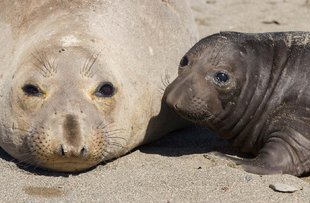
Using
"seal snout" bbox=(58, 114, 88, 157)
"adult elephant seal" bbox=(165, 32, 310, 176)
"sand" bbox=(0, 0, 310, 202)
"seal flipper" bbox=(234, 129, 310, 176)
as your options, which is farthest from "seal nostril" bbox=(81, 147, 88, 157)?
"seal flipper" bbox=(234, 129, 310, 176)

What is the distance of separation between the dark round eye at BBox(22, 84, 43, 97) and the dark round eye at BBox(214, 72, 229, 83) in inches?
51.1

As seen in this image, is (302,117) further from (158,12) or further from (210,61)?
(158,12)

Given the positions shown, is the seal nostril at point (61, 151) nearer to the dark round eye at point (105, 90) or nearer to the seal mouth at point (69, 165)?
the seal mouth at point (69, 165)

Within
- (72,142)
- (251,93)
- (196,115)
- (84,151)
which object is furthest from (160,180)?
(251,93)

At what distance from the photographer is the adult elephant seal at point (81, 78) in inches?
206

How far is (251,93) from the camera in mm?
6059

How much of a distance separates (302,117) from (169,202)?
1.39 metres

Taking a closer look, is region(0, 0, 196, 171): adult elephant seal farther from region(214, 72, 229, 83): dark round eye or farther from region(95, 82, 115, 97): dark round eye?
region(214, 72, 229, 83): dark round eye

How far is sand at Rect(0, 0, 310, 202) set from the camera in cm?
501

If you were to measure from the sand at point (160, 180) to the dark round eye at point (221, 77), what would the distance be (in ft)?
1.69

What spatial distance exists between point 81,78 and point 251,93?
133 centimetres

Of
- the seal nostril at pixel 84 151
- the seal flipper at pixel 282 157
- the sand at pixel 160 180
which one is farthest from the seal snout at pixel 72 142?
the seal flipper at pixel 282 157

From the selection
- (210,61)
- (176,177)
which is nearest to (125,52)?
(210,61)

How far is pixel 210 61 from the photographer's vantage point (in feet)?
19.8
